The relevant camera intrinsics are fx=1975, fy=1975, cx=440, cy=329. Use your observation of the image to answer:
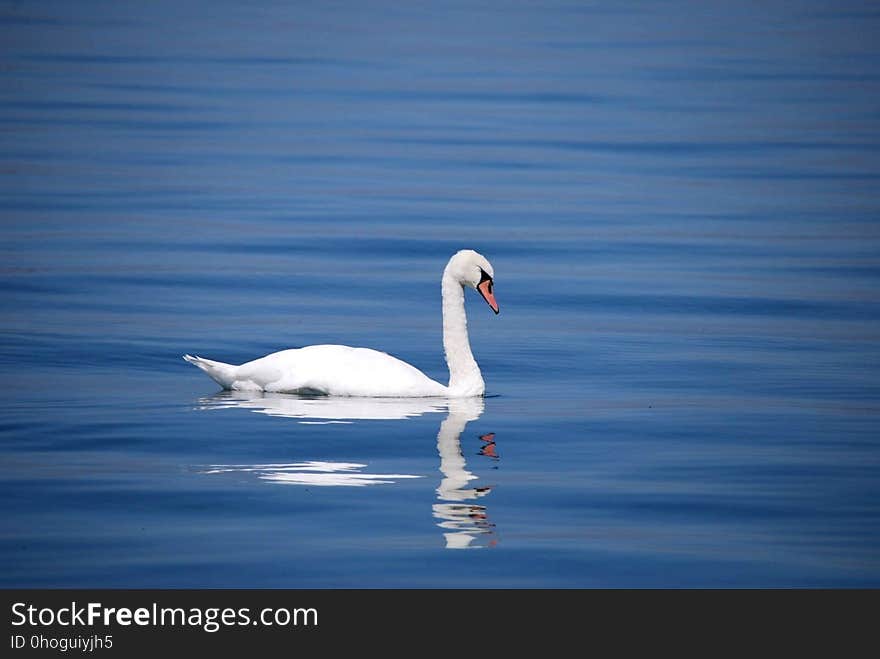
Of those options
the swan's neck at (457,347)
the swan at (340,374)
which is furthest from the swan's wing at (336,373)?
the swan's neck at (457,347)

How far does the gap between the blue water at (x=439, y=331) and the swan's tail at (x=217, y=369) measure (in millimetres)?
190

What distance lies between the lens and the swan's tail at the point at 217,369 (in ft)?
49.4

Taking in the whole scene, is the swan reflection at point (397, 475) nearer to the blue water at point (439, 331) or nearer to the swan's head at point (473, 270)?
the blue water at point (439, 331)

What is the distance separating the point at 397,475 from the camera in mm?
12289

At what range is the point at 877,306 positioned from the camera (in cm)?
1981

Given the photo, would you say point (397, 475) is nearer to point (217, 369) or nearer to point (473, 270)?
point (217, 369)

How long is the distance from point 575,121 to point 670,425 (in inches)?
1095

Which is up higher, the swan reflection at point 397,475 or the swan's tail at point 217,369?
the swan's tail at point 217,369

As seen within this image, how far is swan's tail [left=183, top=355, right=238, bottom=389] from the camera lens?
15.1 meters

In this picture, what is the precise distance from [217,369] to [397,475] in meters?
3.19

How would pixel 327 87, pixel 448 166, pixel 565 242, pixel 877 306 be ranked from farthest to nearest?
pixel 327 87
pixel 448 166
pixel 565 242
pixel 877 306
